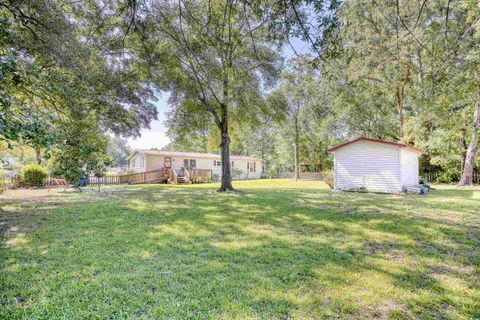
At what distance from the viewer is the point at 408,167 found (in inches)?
468

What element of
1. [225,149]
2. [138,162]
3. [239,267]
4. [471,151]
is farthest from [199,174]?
[239,267]

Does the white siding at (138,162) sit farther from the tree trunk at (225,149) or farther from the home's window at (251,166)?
the home's window at (251,166)

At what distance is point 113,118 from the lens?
32.8 feet

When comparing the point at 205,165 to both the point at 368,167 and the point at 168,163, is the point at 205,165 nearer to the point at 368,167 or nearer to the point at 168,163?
the point at 168,163

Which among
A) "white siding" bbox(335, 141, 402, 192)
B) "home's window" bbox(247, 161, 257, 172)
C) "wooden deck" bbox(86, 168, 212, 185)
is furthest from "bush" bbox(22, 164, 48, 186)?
"home's window" bbox(247, 161, 257, 172)

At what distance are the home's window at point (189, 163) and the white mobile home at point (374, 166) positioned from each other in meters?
14.0

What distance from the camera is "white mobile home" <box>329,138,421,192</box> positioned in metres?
11.0

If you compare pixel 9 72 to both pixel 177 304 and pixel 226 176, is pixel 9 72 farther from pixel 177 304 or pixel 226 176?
pixel 226 176

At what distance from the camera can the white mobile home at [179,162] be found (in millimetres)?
21031

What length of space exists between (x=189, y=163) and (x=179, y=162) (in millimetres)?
1012

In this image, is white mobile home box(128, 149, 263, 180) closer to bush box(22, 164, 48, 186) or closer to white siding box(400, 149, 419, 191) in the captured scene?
bush box(22, 164, 48, 186)

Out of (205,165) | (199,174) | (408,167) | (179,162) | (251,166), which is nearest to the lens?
(408,167)

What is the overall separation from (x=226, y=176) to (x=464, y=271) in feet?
31.4

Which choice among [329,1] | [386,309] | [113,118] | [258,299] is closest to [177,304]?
[258,299]
